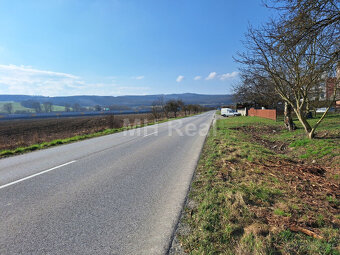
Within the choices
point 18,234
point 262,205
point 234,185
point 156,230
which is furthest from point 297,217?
point 18,234

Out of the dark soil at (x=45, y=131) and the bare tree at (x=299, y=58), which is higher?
the bare tree at (x=299, y=58)

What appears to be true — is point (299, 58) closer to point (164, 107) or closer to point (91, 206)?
point (91, 206)

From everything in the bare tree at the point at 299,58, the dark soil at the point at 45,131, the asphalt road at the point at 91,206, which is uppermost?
the bare tree at the point at 299,58

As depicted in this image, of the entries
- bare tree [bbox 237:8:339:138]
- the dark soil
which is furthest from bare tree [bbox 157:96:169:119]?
bare tree [bbox 237:8:339:138]

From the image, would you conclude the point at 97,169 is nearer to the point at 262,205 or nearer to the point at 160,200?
the point at 160,200

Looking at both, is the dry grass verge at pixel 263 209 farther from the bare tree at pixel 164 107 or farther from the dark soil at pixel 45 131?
the bare tree at pixel 164 107

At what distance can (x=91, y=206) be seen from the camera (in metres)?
3.79

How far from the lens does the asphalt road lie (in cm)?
269

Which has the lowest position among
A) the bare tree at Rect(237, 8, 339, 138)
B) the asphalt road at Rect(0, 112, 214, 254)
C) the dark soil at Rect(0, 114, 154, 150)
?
the dark soil at Rect(0, 114, 154, 150)

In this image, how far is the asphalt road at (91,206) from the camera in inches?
106

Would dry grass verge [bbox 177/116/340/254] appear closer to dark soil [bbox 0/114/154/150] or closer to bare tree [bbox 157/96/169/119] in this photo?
dark soil [bbox 0/114/154/150]

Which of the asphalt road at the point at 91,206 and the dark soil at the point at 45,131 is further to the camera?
the dark soil at the point at 45,131

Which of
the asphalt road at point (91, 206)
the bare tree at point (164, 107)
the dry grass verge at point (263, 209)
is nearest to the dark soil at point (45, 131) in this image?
the bare tree at point (164, 107)

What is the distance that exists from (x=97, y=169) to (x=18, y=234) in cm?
339
